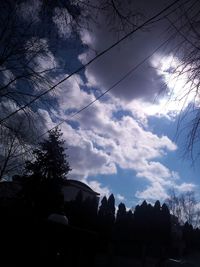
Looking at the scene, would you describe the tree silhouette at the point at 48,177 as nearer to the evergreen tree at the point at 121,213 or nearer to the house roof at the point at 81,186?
the evergreen tree at the point at 121,213

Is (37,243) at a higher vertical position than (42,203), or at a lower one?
lower

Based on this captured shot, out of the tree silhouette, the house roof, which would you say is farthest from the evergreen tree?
the house roof

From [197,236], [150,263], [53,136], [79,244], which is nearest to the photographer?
[79,244]

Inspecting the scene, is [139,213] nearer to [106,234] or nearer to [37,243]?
[106,234]

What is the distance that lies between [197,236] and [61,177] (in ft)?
52.3

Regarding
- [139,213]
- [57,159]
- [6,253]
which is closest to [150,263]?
[139,213]

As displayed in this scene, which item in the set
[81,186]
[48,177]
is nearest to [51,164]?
[48,177]

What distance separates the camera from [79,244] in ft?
30.3

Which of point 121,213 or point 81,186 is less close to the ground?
point 81,186

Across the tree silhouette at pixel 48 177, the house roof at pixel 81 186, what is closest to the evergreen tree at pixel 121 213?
the tree silhouette at pixel 48 177

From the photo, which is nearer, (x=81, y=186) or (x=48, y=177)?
(x=48, y=177)

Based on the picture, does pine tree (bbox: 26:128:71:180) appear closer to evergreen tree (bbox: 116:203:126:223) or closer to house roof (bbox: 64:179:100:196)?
evergreen tree (bbox: 116:203:126:223)

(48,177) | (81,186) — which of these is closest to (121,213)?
(48,177)

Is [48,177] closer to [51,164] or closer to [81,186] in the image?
[51,164]
